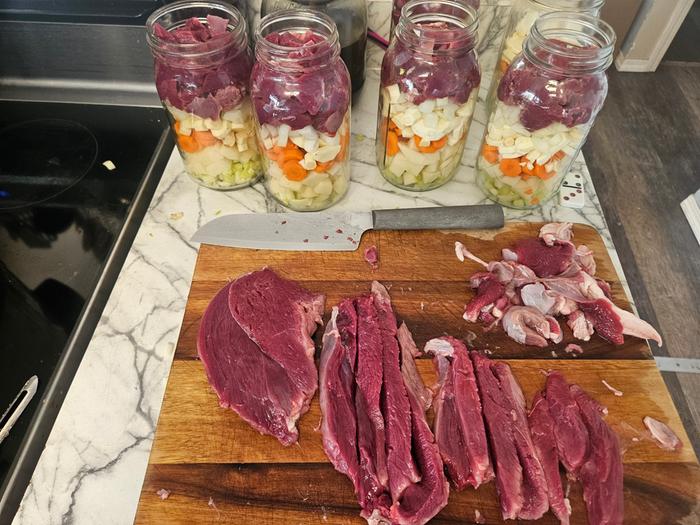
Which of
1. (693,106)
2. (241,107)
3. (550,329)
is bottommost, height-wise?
(693,106)

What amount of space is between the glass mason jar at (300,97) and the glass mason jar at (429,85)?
0.19 m

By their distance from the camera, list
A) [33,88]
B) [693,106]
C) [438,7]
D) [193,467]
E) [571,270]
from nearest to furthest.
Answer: [193,467] → [571,270] → [438,7] → [33,88] → [693,106]

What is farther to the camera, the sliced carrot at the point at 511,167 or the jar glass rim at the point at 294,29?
the sliced carrot at the point at 511,167

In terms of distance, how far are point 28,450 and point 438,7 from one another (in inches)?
76.4

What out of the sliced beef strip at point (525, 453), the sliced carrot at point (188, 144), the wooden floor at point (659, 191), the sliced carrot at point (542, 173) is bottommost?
the wooden floor at point (659, 191)

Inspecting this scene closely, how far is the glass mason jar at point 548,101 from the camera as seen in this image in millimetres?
1577

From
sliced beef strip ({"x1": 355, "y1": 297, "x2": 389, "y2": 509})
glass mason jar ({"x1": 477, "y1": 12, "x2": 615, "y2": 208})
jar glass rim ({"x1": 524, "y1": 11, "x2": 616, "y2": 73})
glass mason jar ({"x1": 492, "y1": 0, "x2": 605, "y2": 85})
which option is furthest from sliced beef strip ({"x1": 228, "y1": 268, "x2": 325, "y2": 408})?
glass mason jar ({"x1": 492, "y1": 0, "x2": 605, "y2": 85})

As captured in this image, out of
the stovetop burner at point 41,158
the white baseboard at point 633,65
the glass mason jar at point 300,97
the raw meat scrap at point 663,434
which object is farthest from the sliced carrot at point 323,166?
the white baseboard at point 633,65

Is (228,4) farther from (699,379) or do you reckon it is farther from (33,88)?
(699,379)

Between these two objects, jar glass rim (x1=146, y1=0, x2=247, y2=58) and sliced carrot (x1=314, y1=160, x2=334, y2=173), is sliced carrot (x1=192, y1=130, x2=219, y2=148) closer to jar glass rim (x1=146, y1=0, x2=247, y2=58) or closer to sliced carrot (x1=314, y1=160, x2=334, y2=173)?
jar glass rim (x1=146, y1=0, x2=247, y2=58)

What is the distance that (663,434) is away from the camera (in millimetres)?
1398

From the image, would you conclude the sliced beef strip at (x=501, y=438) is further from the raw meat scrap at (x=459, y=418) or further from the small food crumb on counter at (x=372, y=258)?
the small food crumb on counter at (x=372, y=258)

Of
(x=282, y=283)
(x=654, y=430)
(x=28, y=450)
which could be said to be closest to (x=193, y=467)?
(x=28, y=450)

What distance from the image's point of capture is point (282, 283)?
64.8 inches
